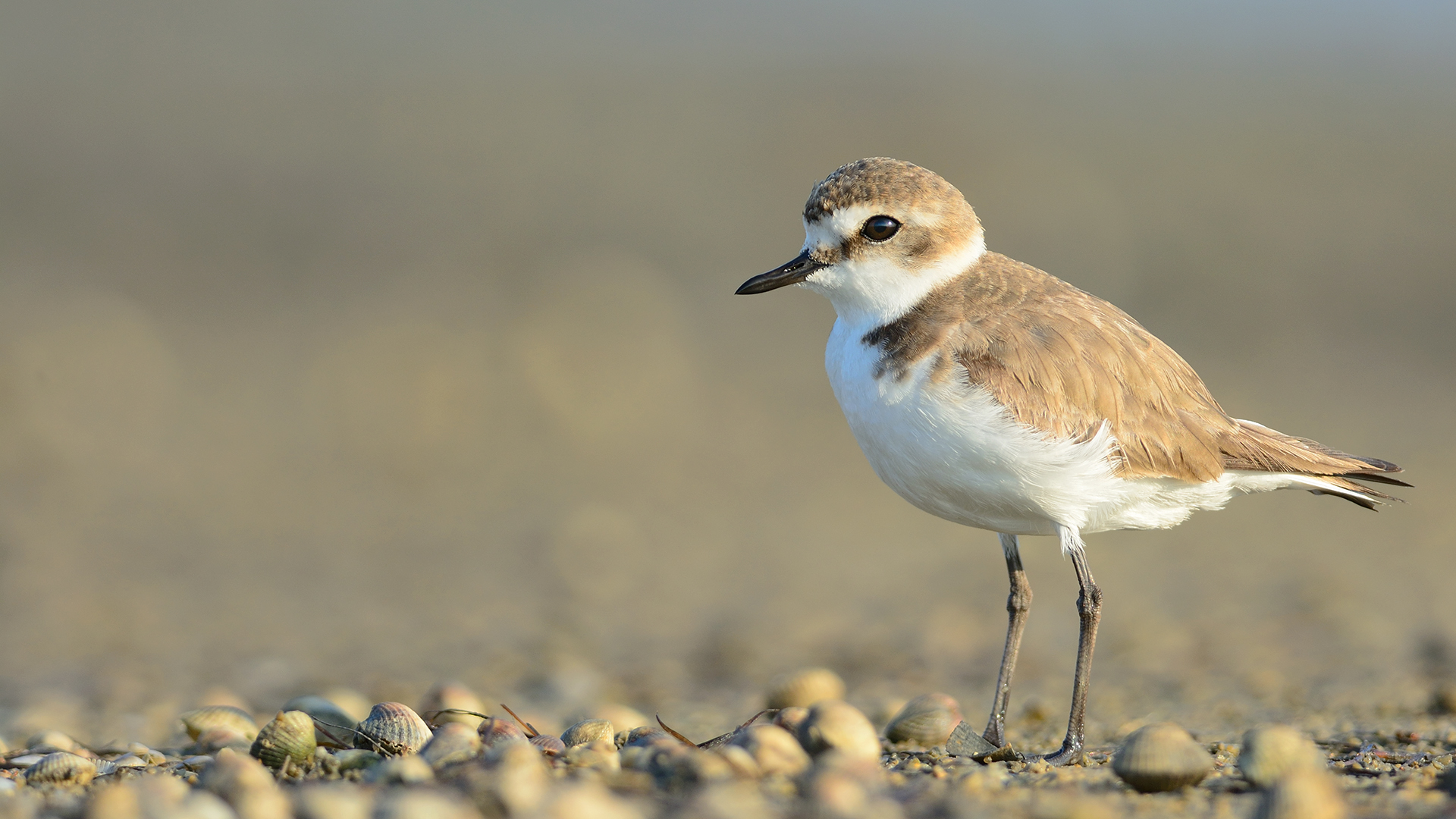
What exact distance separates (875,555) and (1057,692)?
12.5ft

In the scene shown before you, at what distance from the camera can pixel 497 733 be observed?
4070mm

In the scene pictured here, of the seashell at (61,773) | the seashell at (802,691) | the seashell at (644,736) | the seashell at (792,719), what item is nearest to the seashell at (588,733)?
the seashell at (644,736)

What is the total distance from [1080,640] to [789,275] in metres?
1.73

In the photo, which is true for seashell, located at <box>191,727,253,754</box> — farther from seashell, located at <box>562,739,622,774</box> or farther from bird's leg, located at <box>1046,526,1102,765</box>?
bird's leg, located at <box>1046,526,1102,765</box>

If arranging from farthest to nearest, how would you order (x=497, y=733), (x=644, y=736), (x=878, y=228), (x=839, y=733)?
(x=878, y=228), (x=644, y=736), (x=497, y=733), (x=839, y=733)

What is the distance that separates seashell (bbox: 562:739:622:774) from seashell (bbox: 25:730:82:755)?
2075 mm

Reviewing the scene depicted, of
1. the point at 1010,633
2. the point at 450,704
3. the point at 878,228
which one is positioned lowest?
the point at 450,704

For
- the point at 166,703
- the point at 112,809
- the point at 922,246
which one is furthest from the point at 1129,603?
the point at 112,809

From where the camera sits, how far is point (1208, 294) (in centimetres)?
1789

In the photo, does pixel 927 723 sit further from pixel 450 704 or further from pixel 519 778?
pixel 519 778

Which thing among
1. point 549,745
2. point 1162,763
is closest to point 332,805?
point 549,745

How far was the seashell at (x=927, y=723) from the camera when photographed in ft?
15.1

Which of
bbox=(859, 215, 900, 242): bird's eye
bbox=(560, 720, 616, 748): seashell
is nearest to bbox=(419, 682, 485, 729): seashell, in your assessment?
bbox=(560, 720, 616, 748): seashell

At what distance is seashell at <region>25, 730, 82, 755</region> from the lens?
15.1 ft
